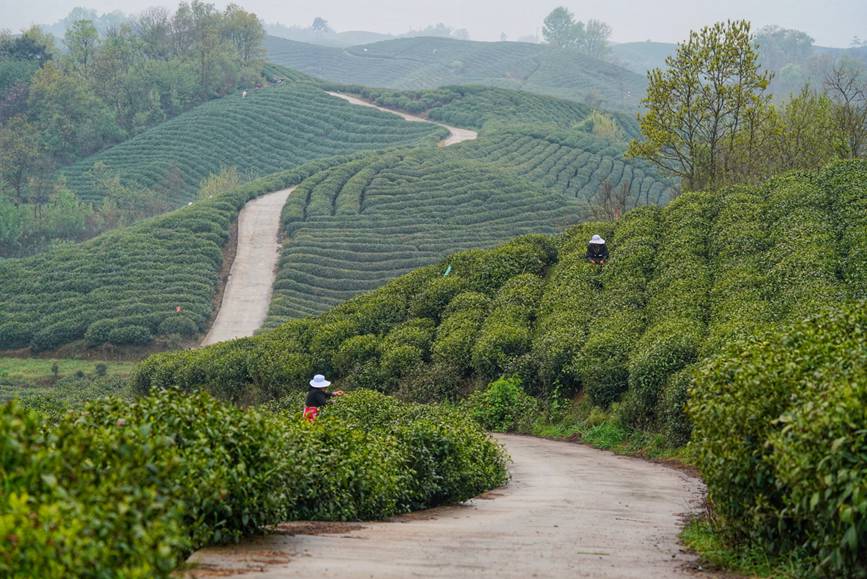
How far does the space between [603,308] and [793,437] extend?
711 inches

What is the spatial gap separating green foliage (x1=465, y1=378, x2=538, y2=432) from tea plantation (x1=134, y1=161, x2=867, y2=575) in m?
0.63

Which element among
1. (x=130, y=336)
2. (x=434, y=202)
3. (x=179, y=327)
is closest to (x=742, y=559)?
(x=179, y=327)

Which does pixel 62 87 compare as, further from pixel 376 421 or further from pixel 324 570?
pixel 324 570

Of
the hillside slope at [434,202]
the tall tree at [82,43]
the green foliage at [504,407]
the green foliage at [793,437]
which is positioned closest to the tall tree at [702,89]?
the green foliage at [504,407]

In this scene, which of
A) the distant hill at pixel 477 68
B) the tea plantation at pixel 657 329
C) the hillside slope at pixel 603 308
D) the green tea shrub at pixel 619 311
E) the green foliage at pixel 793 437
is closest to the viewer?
the green foliage at pixel 793 437

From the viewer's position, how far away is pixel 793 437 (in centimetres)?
802

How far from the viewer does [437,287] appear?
30.5 m

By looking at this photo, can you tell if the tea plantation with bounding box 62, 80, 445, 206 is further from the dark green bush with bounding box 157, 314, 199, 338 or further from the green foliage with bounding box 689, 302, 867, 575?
the green foliage with bounding box 689, 302, 867, 575

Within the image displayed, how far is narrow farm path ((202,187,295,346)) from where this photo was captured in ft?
163

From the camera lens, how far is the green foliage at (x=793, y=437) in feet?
23.8

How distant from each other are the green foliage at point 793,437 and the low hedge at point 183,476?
12.2 feet

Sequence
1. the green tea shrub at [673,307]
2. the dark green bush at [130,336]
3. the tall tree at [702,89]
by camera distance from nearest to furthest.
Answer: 1. the green tea shrub at [673,307]
2. the tall tree at [702,89]
3. the dark green bush at [130,336]

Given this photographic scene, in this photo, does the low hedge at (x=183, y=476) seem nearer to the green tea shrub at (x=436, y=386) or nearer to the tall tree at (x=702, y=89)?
the green tea shrub at (x=436, y=386)

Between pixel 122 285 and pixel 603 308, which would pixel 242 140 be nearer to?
pixel 122 285
